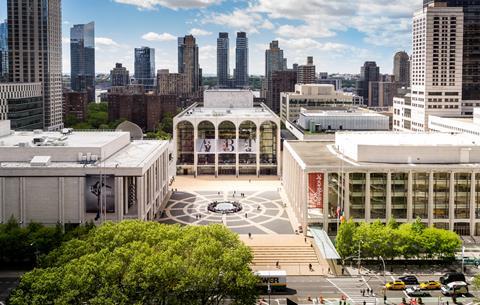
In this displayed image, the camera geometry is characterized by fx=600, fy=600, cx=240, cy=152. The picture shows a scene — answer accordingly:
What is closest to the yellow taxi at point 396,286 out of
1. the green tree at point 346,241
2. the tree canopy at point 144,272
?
the green tree at point 346,241

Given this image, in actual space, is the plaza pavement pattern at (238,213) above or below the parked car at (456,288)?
above

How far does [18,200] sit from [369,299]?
5690cm

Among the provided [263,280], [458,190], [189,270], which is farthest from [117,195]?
[458,190]

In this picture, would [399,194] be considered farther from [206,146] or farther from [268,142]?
[206,146]

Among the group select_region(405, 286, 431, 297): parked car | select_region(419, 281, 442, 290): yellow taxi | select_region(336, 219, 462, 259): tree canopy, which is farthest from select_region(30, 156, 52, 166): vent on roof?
select_region(419, 281, 442, 290): yellow taxi

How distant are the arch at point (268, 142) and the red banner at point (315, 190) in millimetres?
67759

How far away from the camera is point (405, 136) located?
122812 millimetres

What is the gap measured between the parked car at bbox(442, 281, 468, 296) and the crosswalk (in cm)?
947

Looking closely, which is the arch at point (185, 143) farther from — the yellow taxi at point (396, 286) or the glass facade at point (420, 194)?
the yellow taxi at point (396, 286)

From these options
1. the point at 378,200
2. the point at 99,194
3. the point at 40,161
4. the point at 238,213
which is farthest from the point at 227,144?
the point at 99,194

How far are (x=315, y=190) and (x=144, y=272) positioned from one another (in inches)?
1863

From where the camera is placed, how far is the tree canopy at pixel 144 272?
5644cm

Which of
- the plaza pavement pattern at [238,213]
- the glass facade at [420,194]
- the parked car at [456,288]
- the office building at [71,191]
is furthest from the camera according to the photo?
the plaza pavement pattern at [238,213]

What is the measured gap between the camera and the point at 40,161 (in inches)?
3888
